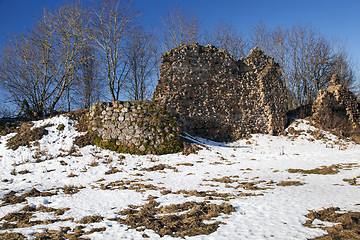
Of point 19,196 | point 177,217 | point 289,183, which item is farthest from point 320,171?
point 19,196

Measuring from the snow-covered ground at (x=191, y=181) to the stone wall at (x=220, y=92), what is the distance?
1473mm

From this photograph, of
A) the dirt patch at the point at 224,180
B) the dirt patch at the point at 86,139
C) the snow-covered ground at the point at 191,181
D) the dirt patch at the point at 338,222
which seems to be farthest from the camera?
the dirt patch at the point at 86,139

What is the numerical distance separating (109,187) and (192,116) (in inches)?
293

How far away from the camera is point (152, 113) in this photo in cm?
1049

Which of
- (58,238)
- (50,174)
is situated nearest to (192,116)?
(50,174)

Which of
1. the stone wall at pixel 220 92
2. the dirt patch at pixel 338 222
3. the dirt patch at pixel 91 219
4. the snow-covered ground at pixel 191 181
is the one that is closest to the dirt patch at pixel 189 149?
the snow-covered ground at pixel 191 181

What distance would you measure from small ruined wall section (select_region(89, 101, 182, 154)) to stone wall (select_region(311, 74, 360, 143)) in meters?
9.36

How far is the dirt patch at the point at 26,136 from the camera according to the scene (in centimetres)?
998

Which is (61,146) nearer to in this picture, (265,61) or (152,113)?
(152,113)

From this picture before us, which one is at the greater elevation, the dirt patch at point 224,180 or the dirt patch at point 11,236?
the dirt patch at point 11,236

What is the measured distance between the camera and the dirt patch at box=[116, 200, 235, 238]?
9.75 ft

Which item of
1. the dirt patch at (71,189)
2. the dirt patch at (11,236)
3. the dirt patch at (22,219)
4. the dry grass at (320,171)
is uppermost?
the dirt patch at (71,189)

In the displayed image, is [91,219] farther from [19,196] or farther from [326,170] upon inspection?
[326,170]

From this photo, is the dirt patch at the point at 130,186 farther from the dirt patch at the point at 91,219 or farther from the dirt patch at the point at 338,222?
the dirt patch at the point at 338,222
